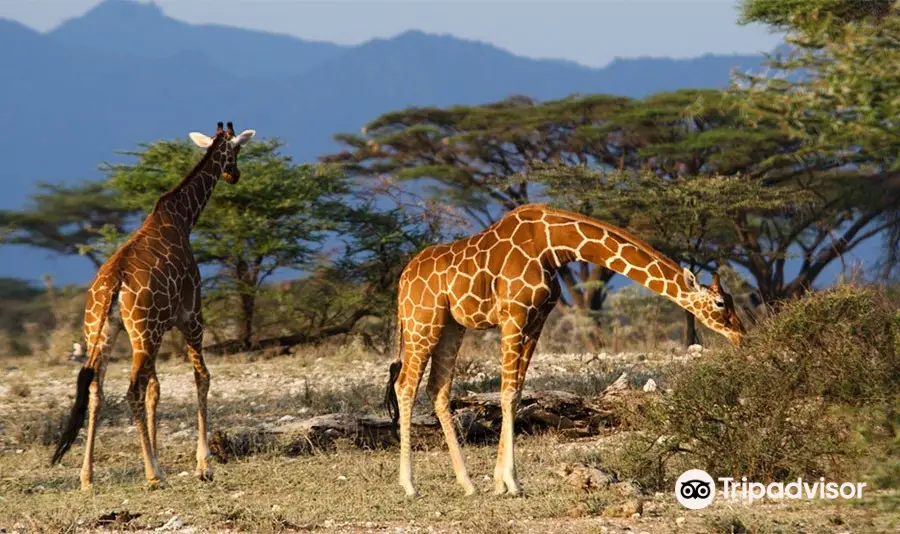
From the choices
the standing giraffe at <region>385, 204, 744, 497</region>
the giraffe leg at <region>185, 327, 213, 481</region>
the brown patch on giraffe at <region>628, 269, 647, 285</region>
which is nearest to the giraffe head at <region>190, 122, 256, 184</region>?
the giraffe leg at <region>185, 327, 213, 481</region>

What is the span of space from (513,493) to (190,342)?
3068mm

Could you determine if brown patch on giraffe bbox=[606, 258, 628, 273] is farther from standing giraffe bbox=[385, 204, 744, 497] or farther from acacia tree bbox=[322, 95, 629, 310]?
acacia tree bbox=[322, 95, 629, 310]

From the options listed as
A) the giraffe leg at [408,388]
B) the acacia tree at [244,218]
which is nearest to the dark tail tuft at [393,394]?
the giraffe leg at [408,388]

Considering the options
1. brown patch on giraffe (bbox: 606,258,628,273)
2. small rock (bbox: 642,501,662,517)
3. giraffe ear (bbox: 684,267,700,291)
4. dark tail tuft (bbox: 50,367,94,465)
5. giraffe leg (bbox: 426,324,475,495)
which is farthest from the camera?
dark tail tuft (bbox: 50,367,94,465)

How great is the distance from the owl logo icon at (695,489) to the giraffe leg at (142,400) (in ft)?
11.5

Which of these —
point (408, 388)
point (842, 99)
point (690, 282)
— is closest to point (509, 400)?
point (408, 388)

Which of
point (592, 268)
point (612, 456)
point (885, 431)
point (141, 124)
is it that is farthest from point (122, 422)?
point (141, 124)

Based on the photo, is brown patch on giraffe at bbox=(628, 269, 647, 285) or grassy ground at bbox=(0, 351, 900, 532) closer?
grassy ground at bbox=(0, 351, 900, 532)

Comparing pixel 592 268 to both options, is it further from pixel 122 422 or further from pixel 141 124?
pixel 141 124

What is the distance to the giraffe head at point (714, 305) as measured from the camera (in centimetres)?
716

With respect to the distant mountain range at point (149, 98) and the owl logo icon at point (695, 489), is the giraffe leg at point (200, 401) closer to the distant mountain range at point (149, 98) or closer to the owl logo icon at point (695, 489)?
the owl logo icon at point (695, 489)

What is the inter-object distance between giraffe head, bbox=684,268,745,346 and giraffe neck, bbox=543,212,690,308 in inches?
2.0

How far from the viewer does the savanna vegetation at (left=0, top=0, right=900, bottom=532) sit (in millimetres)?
7324

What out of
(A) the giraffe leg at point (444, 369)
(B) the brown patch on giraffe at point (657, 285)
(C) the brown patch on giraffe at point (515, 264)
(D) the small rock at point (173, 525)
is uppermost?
(C) the brown patch on giraffe at point (515, 264)
